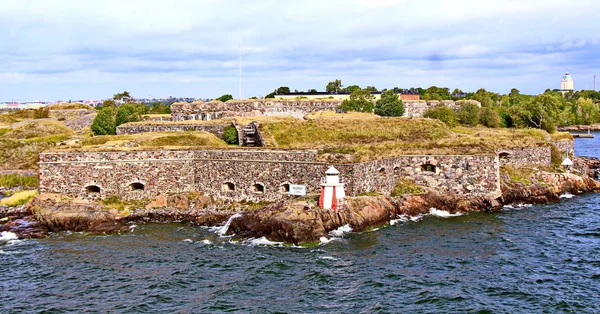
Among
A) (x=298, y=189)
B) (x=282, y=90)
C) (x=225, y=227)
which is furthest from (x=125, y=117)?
(x=225, y=227)

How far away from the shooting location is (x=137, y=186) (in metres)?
31.0

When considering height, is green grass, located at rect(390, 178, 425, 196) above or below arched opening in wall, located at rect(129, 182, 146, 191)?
below

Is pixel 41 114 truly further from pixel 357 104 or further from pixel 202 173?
pixel 202 173

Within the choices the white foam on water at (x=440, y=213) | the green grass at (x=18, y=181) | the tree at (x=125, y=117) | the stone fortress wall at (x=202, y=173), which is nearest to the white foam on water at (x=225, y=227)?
the stone fortress wall at (x=202, y=173)

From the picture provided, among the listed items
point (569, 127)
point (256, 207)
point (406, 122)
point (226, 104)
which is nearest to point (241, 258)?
point (256, 207)

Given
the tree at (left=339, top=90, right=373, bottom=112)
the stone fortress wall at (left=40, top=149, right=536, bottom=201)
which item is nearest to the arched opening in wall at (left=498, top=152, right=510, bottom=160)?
the stone fortress wall at (left=40, top=149, right=536, bottom=201)

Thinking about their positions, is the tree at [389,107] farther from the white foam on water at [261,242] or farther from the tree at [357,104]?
the white foam on water at [261,242]

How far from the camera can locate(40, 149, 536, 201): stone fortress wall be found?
29547 mm

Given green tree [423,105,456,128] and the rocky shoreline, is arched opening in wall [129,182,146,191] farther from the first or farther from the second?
green tree [423,105,456,128]

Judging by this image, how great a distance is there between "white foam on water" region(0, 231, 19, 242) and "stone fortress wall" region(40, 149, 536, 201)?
4.07 m

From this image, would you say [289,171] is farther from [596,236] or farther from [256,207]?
[596,236]

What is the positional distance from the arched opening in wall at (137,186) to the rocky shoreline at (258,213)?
1282mm

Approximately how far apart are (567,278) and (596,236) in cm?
711

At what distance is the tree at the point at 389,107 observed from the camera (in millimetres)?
50031
